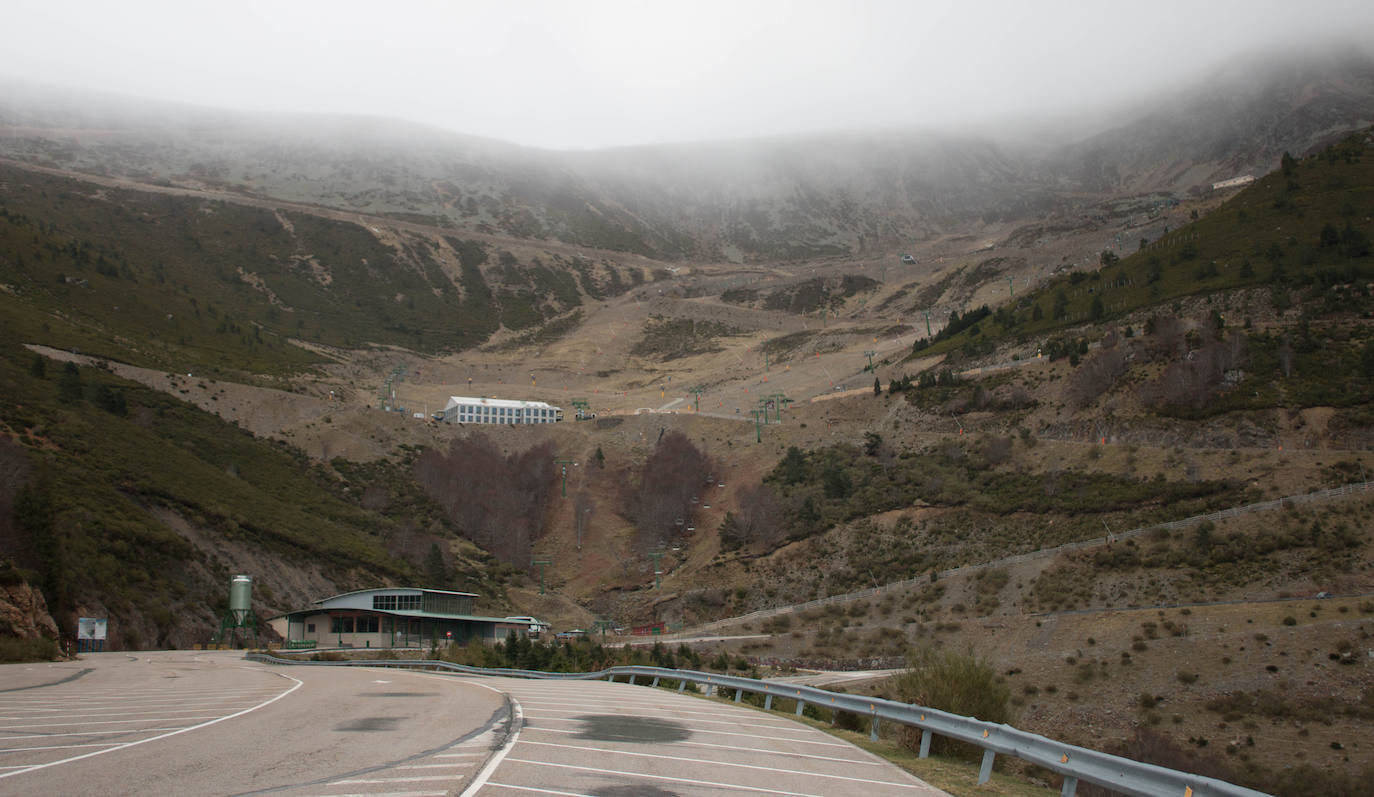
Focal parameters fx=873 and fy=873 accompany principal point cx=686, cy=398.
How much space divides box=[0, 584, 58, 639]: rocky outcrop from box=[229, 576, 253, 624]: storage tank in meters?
14.7

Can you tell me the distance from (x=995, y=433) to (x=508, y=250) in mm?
141109

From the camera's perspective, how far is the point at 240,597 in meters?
47.7

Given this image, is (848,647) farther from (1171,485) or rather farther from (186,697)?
(186,697)

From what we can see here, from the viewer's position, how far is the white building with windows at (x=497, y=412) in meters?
107

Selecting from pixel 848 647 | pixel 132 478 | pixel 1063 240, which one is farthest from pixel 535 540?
pixel 1063 240

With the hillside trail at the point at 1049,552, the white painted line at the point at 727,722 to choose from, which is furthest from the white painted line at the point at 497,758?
the hillside trail at the point at 1049,552

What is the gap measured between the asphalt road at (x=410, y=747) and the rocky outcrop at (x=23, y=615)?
14294mm

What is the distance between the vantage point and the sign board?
36.7 metres

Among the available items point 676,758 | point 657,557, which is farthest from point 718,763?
point 657,557

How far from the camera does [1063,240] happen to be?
14788 cm

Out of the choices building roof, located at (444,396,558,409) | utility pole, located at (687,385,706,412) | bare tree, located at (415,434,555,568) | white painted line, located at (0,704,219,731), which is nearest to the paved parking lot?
white painted line, located at (0,704,219,731)

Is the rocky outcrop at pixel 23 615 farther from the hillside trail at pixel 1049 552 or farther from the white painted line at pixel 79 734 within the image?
the hillside trail at pixel 1049 552

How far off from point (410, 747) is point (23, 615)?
2832 cm

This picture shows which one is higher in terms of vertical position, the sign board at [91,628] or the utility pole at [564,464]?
the utility pole at [564,464]
